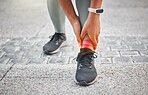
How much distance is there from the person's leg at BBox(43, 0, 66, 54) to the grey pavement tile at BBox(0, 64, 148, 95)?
23 cm

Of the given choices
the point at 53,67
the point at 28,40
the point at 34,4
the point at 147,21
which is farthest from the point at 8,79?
the point at 34,4

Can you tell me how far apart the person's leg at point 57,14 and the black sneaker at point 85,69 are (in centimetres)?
47

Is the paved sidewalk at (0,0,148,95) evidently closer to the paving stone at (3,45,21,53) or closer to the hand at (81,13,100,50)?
the paving stone at (3,45,21,53)

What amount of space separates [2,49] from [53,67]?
0.52 m

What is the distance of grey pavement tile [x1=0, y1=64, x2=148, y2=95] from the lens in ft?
3.91

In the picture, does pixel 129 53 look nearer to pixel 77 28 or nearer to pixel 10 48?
pixel 77 28

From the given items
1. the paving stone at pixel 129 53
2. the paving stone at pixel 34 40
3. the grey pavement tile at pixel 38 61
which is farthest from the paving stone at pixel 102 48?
the paving stone at pixel 34 40

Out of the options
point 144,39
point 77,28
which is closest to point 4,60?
point 77,28

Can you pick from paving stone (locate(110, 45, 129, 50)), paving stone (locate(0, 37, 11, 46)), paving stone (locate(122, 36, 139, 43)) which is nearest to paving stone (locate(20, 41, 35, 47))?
paving stone (locate(0, 37, 11, 46))

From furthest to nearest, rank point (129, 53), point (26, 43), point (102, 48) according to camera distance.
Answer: point (26, 43)
point (102, 48)
point (129, 53)

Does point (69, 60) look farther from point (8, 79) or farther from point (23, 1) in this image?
point (23, 1)

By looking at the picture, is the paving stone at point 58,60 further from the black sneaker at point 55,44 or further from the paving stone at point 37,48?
the paving stone at point 37,48

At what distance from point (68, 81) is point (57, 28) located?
0.55 m

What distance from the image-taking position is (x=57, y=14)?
1.72 meters
